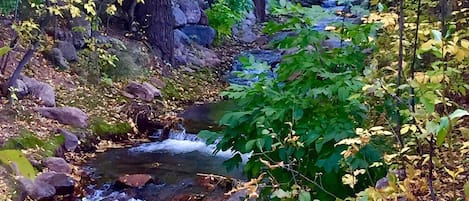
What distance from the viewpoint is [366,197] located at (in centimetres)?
182

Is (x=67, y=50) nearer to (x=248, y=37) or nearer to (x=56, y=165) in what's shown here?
(x=56, y=165)

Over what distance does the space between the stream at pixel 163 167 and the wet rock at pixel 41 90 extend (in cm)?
128

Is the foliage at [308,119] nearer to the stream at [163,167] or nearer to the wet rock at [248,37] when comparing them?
the stream at [163,167]

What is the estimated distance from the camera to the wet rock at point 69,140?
764 centimetres

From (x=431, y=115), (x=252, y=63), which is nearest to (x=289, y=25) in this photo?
(x=252, y=63)

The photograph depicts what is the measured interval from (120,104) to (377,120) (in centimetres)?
756

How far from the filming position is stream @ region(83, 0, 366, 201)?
645cm

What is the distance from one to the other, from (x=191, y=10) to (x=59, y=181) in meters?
10.1

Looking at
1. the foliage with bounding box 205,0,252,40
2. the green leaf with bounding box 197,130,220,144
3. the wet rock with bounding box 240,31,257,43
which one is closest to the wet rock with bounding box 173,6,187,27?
the foliage with bounding box 205,0,252,40

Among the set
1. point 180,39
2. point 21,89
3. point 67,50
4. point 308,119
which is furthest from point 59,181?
point 180,39

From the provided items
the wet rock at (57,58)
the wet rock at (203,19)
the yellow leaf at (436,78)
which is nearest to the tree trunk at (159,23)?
the wet rock at (203,19)

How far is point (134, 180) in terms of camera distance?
6719mm

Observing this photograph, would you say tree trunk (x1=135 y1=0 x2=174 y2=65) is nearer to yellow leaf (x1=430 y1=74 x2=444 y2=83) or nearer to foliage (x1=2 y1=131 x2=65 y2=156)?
foliage (x1=2 y1=131 x2=65 y2=156)

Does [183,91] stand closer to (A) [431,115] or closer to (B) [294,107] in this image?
(B) [294,107]
